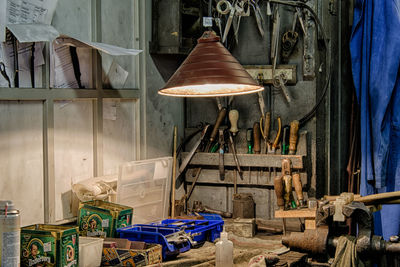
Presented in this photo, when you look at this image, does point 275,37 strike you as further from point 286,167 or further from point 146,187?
point 146,187

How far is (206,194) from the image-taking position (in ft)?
15.0

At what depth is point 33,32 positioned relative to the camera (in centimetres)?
288

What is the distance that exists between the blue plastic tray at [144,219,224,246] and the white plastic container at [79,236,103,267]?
23.7 inches

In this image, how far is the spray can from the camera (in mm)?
2410

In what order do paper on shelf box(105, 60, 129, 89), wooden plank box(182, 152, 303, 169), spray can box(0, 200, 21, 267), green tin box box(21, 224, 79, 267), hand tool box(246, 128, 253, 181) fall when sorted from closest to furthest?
spray can box(0, 200, 21, 267) → green tin box box(21, 224, 79, 267) → paper on shelf box(105, 60, 129, 89) → wooden plank box(182, 152, 303, 169) → hand tool box(246, 128, 253, 181)

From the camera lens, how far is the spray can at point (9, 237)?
94.9 inches

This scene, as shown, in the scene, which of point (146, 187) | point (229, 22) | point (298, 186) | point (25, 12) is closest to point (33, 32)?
point (25, 12)

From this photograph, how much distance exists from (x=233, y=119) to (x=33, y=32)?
6.28ft

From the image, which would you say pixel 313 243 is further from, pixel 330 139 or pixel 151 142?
pixel 330 139

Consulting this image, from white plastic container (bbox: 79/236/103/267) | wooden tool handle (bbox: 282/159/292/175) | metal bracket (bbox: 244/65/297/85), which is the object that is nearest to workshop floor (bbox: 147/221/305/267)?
white plastic container (bbox: 79/236/103/267)

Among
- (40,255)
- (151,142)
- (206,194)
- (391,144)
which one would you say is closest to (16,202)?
(40,255)

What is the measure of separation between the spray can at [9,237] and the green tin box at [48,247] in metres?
0.14

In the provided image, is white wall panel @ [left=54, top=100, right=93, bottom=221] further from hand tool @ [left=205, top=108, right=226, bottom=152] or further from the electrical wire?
the electrical wire

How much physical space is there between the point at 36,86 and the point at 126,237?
983 millimetres
